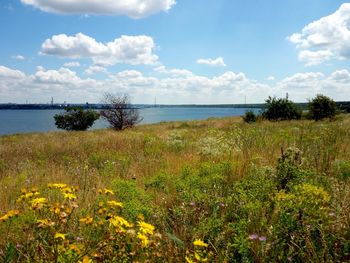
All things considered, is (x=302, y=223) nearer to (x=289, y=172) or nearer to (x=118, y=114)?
(x=289, y=172)

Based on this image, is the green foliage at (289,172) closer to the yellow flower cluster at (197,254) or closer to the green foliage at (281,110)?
the yellow flower cluster at (197,254)

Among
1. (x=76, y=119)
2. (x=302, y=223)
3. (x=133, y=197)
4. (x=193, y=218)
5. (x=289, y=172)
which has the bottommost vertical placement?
(x=76, y=119)

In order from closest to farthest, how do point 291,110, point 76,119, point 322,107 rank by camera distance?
point 322,107
point 291,110
point 76,119

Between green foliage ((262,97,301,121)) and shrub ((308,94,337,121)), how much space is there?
2.42m

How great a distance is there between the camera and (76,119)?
46.8 metres

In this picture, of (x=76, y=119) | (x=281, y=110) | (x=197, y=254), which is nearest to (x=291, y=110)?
(x=281, y=110)

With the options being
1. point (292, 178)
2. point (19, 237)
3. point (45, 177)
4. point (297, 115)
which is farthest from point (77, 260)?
point (297, 115)

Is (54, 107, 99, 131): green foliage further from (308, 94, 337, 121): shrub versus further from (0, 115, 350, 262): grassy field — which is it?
(0, 115, 350, 262): grassy field

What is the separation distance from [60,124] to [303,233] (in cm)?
4771

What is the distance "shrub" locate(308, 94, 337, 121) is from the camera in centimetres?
3291

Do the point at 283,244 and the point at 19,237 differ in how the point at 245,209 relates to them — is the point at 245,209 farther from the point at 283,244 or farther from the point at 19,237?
the point at 19,237

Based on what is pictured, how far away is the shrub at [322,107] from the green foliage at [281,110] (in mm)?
2425

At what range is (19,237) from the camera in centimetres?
350

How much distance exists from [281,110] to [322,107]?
4387mm
